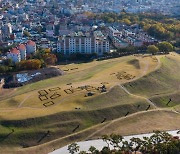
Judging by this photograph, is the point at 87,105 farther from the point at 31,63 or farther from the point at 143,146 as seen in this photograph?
the point at 31,63

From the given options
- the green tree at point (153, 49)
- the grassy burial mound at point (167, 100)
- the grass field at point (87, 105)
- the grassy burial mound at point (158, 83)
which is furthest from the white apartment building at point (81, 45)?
the grassy burial mound at point (167, 100)

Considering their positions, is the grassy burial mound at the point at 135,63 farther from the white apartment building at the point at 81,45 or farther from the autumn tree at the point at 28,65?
the autumn tree at the point at 28,65

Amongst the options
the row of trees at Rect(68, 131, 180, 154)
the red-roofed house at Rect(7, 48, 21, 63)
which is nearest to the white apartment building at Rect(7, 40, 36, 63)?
the red-roofed house at Rect(7, 48, 21, 63)

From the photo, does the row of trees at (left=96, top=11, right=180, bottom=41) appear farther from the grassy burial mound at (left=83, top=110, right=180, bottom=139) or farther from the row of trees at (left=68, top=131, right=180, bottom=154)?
the row of trees at (left=68, top=131, right=180, bottom=154)

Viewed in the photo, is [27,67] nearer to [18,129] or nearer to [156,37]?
[18,129]

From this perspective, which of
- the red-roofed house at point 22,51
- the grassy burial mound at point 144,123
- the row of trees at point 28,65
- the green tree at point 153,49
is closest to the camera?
the grassy burial mound at point 144,123

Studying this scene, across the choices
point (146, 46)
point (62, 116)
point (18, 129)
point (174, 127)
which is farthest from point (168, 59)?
point (18, 129)

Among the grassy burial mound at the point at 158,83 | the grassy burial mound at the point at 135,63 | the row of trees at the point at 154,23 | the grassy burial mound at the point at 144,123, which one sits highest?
the row of trees at the point at 154,23

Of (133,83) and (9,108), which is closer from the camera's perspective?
(9,108)
